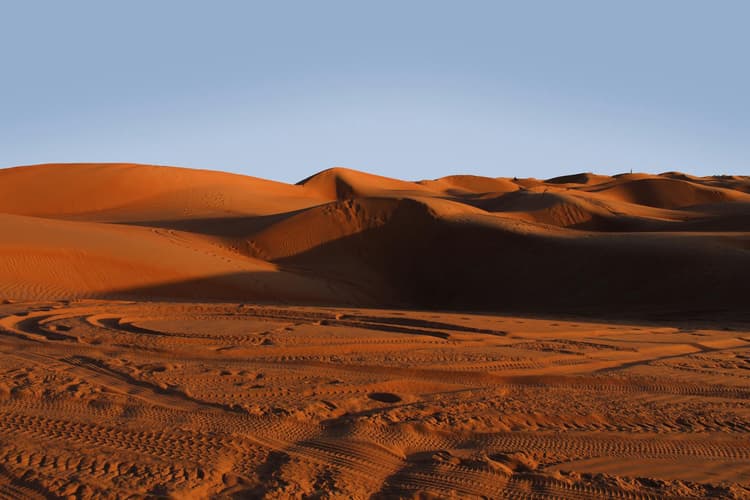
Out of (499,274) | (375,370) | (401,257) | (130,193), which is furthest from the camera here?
(130,193)

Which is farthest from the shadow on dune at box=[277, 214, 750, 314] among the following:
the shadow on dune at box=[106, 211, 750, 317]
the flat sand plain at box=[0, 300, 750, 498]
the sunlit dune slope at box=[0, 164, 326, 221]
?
the sunlit dune slope at box=[0, 164, 326, 221]

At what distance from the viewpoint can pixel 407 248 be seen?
19297mm

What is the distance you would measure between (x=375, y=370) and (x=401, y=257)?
13242 millimetres

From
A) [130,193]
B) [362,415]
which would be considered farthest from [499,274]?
[130,193]

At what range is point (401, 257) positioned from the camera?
752 inches

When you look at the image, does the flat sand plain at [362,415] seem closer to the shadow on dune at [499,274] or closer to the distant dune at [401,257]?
the shadow on dune at [499,274]

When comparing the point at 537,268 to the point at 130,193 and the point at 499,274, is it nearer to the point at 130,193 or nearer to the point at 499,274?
the point at 499,274

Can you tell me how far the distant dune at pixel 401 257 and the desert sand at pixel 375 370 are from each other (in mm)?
77

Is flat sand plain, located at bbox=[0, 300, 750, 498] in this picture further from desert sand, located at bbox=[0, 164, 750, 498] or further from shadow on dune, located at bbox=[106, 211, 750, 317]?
shadow on dune, located at bbox=[106, 211, 750, 317]

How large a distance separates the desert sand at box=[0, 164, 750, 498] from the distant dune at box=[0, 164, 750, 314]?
0.08 meters

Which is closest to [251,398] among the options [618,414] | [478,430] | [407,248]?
[478,430]

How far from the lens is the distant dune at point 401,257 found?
565 inches

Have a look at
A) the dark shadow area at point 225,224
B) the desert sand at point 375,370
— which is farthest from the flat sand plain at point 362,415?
the dark shadow area at point 225,224

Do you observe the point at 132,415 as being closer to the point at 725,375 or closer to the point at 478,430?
the point at 478,430
